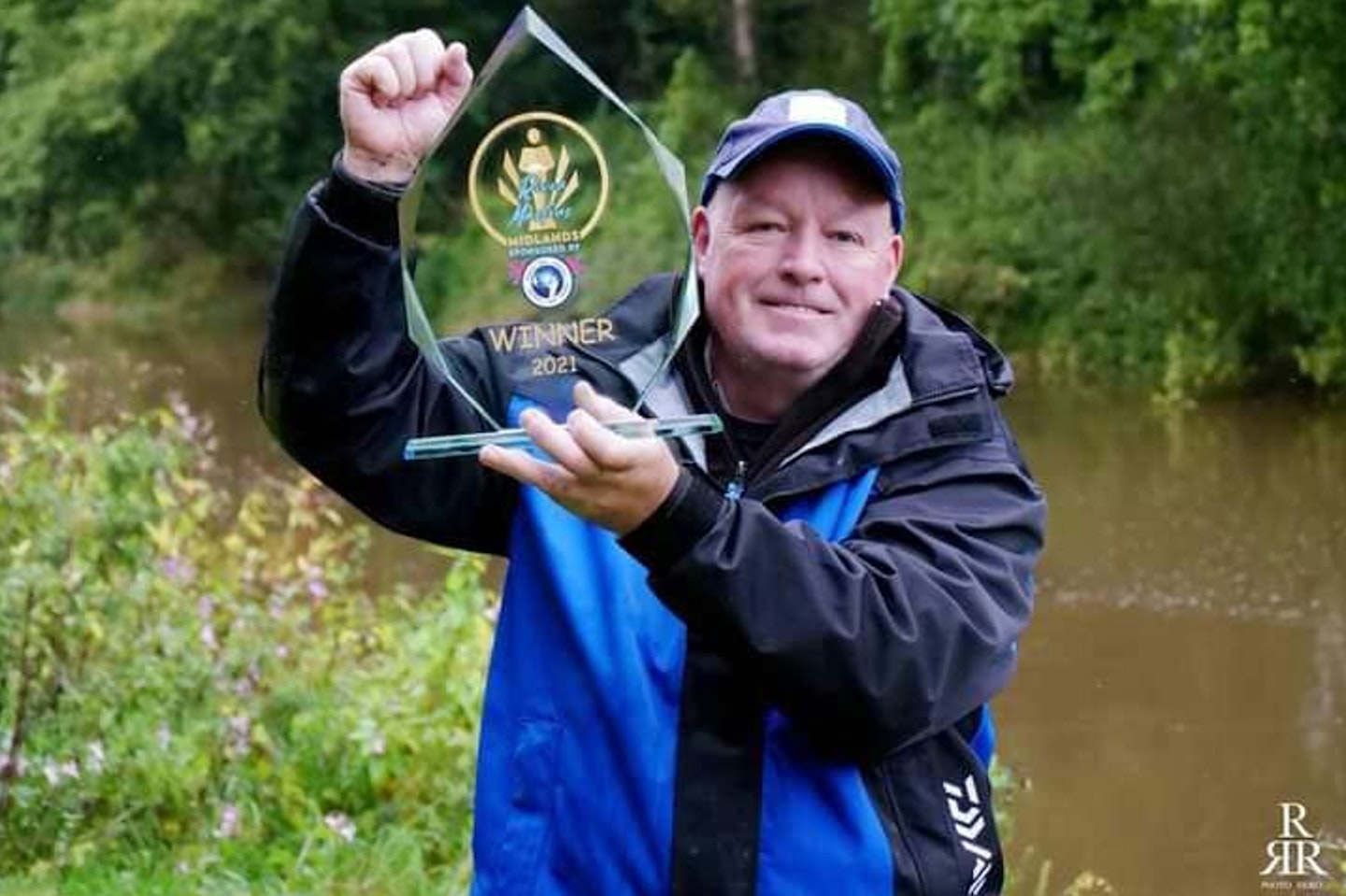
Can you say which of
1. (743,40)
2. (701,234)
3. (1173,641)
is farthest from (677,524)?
(743,40)

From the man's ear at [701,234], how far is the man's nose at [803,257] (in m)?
0.11

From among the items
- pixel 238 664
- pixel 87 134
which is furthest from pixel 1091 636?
pixel 87 134

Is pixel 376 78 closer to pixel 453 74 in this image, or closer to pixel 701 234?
pixel 453 74

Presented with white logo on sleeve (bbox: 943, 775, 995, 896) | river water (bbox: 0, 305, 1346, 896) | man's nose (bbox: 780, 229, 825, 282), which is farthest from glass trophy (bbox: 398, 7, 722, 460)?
river water (bbox: 0, 305, 1346, 896)

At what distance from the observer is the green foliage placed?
537cm

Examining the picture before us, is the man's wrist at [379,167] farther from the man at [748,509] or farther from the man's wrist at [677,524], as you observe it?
the man's wrist at [677,524]

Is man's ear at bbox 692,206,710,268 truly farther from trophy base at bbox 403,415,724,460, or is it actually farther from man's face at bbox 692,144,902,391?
trophy base at bbox 403,415,724,460

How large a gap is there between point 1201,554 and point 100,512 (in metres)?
9.29

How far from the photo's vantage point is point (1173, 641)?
11969mm

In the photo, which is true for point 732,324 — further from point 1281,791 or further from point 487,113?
point 1281,791

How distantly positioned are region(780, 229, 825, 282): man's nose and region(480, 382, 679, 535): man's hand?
13.3 inches

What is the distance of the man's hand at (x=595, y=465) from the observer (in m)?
2.08

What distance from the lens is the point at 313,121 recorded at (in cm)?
1705

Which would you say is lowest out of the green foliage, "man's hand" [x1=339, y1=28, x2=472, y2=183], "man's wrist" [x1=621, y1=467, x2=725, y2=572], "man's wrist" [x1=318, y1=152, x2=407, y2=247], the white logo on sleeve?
the green foliage
